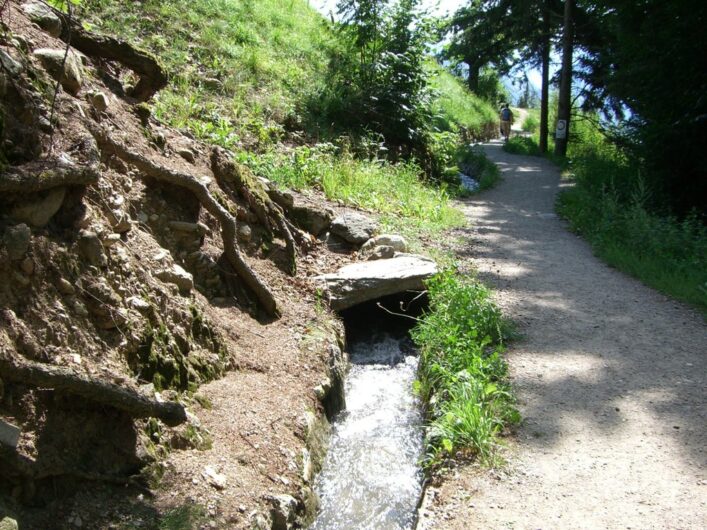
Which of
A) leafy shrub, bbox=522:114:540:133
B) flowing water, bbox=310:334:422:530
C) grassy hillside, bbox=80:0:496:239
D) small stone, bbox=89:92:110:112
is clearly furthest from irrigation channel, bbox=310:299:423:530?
leafy shrub, bbox=522:114:540:133

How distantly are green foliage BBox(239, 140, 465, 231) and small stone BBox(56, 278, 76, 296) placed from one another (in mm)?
4923

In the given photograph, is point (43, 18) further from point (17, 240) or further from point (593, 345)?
point (593, 345)

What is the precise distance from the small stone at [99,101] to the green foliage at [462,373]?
3.62 meters

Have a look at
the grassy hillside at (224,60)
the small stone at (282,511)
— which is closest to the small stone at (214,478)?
the small stone at (282,511)

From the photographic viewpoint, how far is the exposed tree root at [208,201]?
513 cm

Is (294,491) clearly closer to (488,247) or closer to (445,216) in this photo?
(488,247)

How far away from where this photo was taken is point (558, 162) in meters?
20.4

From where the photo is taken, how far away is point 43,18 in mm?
5270

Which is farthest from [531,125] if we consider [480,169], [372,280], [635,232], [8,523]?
[8,523]

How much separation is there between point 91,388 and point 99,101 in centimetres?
299

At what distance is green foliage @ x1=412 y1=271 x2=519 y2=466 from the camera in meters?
4.55

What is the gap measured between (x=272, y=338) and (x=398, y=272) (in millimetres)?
2211

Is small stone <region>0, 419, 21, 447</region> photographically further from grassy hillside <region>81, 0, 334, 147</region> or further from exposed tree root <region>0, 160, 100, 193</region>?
grassy hillside <region>81, 0, 334, 147</region>

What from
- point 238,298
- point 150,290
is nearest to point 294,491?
point 150,290
